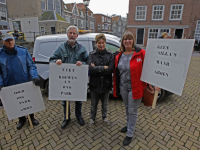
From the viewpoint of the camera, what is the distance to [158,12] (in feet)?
71.6

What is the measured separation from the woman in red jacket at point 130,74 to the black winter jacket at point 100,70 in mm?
167

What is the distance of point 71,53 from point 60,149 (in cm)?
183

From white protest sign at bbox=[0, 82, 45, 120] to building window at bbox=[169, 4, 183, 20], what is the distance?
81.7 ft

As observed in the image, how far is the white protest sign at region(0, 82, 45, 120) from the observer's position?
8.37 ft

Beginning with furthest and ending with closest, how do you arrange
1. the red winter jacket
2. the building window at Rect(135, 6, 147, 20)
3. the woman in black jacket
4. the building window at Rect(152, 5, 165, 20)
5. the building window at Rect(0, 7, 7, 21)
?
the building window at Rect(0, 7, 7, 21), the building window at Rect(135, 6, 147, 20), the building window at Rect(152, 5, 165, 20), the woman in black jacket, the red winter jacket

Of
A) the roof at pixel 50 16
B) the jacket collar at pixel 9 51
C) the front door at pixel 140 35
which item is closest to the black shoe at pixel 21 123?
the jacket collar at pixel 9 51

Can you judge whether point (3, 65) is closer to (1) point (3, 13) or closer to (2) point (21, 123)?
(2) point (21, 123)

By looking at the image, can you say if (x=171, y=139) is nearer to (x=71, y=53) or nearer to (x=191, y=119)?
(x=191, y=119)

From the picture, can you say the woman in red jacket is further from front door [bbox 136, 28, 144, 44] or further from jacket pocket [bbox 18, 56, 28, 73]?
front door [bbox 136, 28, 144, 44]

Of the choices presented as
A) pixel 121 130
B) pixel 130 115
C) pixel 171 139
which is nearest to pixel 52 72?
pixel 130 115

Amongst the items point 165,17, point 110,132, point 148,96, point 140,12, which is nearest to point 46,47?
point 110,132

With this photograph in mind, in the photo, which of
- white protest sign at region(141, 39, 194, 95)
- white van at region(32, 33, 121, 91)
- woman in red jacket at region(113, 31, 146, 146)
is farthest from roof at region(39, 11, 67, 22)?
white protest sign at region(141, 39, 194, 95)

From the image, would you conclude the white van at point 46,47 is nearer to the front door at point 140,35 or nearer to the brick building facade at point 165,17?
the brick building facade at point 165,17

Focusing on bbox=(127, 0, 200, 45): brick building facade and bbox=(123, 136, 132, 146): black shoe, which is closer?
bbox=(123, 136, 132, 146): black shoe
